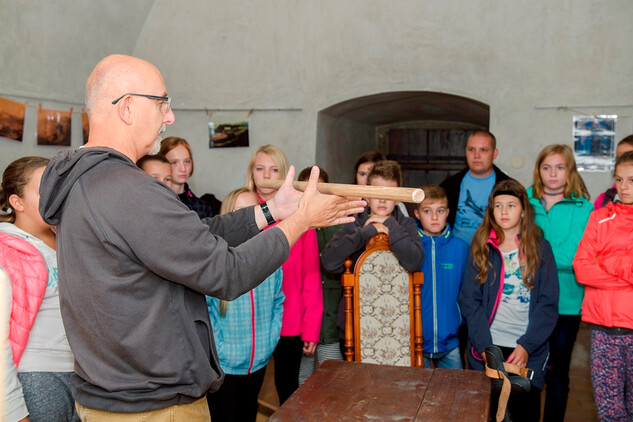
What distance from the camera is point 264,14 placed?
5.35m

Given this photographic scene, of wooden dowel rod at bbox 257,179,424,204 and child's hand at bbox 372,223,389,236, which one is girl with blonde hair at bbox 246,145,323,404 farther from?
wooden dowel rod at bbox 257,179,424,204

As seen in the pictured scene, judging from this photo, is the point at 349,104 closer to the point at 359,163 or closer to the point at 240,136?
the point at 240,136

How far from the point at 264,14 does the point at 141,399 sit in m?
4.46

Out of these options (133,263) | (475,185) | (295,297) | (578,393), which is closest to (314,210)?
(133,263)

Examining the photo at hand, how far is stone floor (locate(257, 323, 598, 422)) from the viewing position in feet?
12.3

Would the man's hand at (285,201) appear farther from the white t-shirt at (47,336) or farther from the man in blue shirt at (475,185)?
the man in blue shirt at (475,185)

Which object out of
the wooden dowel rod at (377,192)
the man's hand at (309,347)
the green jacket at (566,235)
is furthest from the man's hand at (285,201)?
the green jacket at (566,235)

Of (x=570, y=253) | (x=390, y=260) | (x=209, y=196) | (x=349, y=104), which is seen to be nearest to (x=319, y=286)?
(x=390, y=260)

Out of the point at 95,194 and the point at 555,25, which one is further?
the point at 555,25

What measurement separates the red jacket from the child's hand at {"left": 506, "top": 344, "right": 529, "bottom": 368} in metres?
0.34

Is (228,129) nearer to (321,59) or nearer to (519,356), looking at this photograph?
(321,59)

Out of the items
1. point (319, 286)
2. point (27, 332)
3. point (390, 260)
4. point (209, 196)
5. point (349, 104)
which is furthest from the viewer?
point (349, 104)

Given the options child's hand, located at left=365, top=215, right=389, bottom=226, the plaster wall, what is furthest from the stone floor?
child's hand, located at left=365, top=215, right=389, bottom=226

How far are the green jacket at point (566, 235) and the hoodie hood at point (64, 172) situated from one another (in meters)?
2.49
